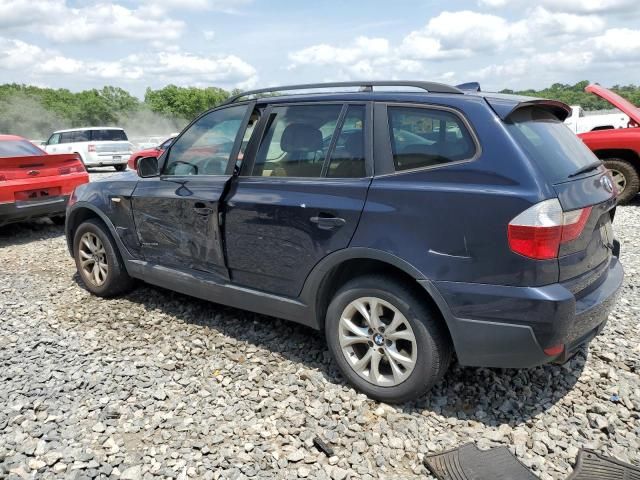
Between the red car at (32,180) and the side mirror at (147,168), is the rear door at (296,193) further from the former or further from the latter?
the red car at (32,180)

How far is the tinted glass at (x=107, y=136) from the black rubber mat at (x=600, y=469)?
1925 cm

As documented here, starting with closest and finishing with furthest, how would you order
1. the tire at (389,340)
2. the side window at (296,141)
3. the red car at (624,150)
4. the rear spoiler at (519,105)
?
the rear spoiler at (519,105) < the tire at (389,340) < the side window at (296,141) < the red car at (624,150)

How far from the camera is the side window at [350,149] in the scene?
3.08 meters

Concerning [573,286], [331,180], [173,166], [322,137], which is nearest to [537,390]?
[573,286]

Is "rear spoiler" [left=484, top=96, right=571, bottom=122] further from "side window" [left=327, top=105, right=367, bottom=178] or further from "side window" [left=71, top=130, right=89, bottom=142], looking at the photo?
"side window" [left=71, top=130, right=89, bottom=142]

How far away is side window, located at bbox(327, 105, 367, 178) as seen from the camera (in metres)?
3.08

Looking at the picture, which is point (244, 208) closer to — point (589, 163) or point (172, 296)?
point (172, 296)

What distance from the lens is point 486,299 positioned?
258 cm

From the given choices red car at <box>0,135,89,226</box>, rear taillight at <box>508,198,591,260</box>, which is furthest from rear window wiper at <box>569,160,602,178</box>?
red car at <box>0,135,89,226</box>

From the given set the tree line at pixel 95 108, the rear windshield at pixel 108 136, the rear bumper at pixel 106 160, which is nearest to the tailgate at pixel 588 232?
the rear bumper at pixel 106 160

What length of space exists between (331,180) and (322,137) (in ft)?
1.10

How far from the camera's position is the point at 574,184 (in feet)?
8.68

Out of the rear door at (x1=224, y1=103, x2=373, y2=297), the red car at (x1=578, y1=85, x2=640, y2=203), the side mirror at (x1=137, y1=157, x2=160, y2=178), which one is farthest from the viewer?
the red car at (x1=578, y1=85, x2=640, y2=203)

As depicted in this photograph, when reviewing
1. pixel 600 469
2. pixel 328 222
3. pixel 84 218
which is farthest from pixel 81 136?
pixel 600 469
